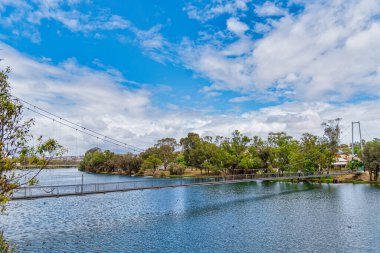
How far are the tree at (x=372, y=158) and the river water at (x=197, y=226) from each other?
2676cm

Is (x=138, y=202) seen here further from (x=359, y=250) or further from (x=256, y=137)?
(x=256, y=137)

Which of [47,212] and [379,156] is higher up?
[379,156]

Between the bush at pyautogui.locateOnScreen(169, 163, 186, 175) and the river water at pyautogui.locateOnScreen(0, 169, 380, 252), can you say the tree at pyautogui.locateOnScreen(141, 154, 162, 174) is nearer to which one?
the bush at pyautogui.locateOnScreen(169, 163, 186, 175)

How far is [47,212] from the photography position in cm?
4009

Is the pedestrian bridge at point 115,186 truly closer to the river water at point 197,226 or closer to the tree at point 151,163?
the river water at point 197,226

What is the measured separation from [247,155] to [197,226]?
71.8 m

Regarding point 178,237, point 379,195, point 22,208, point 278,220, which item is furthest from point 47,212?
point 379,195

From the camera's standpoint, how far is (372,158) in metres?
71.9

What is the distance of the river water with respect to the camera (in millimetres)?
24828

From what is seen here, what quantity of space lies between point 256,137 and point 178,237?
268ft

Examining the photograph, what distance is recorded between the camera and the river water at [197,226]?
2483 cm

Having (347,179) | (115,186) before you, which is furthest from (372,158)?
(115,186)

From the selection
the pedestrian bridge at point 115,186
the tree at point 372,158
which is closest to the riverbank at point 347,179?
the pedestrian bridge at point 115,186

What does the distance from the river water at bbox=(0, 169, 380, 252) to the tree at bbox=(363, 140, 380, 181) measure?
87.8 ft
